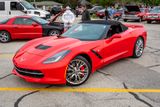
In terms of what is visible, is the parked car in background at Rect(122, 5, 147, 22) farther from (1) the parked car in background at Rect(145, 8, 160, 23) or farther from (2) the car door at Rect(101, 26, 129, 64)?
(2) the car door at Rect(101, 26, 129, 64)

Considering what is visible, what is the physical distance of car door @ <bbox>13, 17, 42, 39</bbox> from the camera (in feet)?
42.8

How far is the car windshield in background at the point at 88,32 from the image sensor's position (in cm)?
698

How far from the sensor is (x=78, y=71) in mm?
6062

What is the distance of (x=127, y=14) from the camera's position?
90.7ft

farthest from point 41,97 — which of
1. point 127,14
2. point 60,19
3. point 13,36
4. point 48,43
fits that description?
point 127,14

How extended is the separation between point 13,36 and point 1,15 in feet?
29.7

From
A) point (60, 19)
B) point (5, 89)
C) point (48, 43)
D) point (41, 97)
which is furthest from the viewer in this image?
point (60, 19)

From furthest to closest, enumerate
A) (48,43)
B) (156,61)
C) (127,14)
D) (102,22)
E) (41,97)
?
(127,14), (156,61), (102,22), (48,43), (41,97)

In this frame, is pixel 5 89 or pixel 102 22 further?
pixel 102 22

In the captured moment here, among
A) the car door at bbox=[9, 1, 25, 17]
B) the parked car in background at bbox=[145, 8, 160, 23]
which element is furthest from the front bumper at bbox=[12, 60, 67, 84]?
the parked car in background at bbox=[145, 8, 160, 23]

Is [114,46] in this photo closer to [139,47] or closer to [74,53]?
[74,53]

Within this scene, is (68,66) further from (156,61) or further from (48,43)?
(156,61)

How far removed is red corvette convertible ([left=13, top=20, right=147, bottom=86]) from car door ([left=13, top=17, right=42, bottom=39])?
5.90 meters

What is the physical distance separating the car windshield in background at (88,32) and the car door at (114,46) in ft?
0.65
